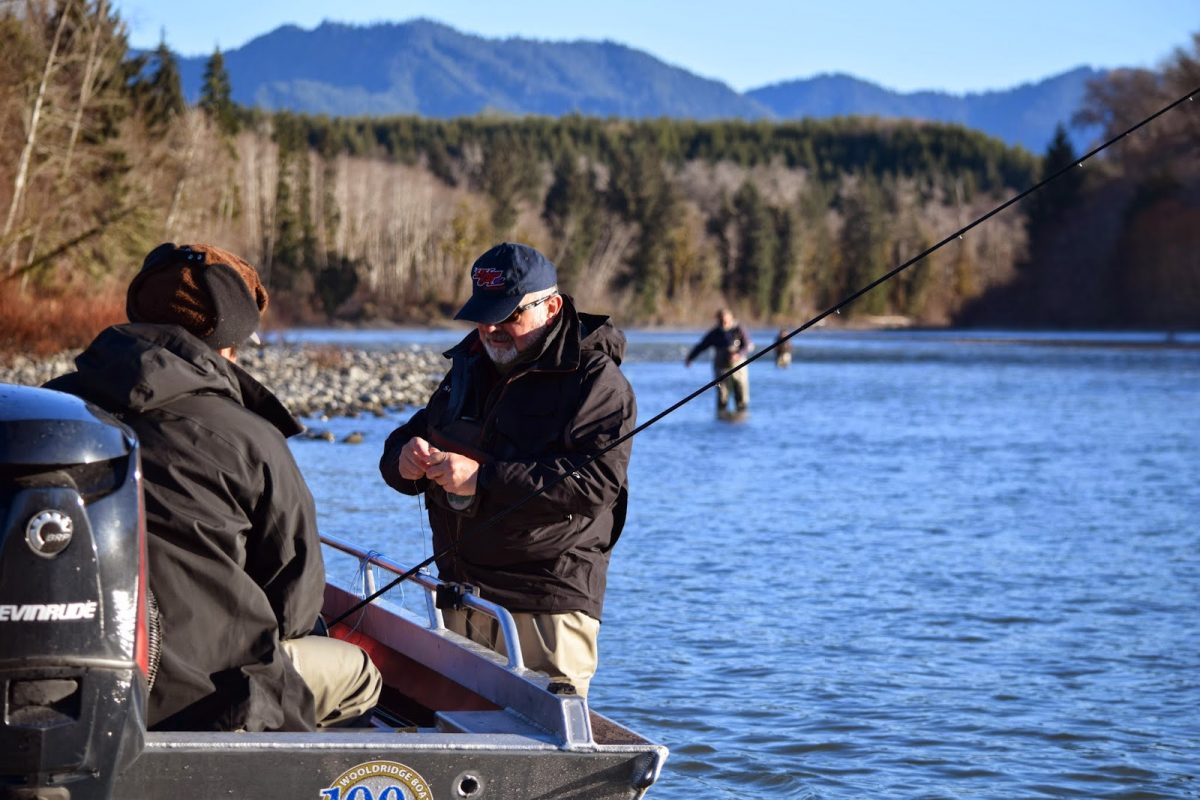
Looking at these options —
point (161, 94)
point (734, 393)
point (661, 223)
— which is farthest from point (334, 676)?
point (661, 223)

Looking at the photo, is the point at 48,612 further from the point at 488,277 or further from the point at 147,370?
the point at 488,277

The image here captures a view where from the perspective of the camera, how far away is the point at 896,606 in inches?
427

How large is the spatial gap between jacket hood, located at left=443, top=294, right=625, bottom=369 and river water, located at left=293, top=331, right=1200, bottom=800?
8.88 feet

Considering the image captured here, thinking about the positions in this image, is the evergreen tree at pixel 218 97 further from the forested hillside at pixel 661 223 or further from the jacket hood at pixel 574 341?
the jacket hood at pixel 574 341

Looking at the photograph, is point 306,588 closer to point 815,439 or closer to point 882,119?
point 815,439

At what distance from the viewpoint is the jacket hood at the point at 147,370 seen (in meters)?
3.37

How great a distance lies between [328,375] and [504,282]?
29.8 meters

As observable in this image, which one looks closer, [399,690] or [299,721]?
[299,721]

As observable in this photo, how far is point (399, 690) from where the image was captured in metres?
4.94

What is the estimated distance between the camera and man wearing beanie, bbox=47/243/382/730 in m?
3.41

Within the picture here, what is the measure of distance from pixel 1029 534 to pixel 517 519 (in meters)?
10.5

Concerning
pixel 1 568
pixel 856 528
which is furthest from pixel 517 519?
pixel 856 528

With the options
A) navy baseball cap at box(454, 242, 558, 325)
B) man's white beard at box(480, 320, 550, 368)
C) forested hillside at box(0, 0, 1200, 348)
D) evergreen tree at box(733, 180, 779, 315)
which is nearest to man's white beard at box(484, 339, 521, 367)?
man's white beard at box(480, 320, 550, 368)

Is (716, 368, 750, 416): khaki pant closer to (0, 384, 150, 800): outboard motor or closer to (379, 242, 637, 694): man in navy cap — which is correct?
(379, 242, 637, 694): man in navy cap
